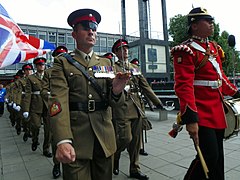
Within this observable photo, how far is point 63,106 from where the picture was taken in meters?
1.87

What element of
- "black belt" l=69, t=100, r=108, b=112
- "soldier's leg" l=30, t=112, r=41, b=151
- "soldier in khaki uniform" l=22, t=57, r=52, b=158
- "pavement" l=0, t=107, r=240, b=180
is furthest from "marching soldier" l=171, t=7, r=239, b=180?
"soldier's leg" l=30, t=112, r=41, b=151

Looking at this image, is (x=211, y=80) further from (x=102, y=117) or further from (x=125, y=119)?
(x=125, y=119)

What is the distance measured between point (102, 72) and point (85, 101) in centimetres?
32

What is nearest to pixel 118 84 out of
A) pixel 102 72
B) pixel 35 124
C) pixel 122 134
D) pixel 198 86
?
pixel 102 72

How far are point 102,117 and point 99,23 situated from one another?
0.98 m

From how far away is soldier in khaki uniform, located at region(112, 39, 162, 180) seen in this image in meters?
3.48

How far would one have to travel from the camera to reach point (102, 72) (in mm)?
2215

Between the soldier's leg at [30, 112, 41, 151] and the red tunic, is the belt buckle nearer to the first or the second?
the red tunic

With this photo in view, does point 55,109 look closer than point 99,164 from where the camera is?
Yes

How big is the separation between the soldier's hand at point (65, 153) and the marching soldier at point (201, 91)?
3.44ft

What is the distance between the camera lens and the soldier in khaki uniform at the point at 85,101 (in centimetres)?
195

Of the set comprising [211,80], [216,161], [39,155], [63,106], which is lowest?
[39,155]

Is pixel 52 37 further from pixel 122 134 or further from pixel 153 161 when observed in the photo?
pixel 122 134

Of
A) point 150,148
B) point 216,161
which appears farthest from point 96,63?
point 150,148
